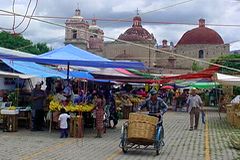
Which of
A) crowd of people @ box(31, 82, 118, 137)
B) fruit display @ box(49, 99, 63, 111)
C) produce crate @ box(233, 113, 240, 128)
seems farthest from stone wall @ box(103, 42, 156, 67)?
fruit display @ box(49, 99, 63, 111)

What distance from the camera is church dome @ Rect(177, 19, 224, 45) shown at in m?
98.0

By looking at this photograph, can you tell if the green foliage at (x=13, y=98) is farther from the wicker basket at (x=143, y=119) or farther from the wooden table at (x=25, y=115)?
the wicker basket at (x=143, y=119)

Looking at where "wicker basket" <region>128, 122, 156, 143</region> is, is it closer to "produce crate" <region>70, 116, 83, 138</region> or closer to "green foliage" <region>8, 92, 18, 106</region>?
"produce crate" <region>70, 116, 83, 138</region>

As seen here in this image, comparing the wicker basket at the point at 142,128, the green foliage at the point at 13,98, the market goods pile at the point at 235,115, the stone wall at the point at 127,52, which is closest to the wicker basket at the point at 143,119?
the wicker basket at the point at 142,128

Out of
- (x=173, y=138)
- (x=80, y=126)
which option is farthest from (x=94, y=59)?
(x=173, y=138)

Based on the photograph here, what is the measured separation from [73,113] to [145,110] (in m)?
3.53

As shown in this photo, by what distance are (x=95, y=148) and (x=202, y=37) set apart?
89969 millimetres

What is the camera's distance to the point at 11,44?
2729 inches

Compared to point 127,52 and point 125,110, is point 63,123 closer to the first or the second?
point 125,110

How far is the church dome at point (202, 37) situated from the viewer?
98000 millimetres

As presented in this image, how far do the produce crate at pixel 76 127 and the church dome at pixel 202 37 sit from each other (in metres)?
83.9

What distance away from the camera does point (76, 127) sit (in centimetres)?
1466

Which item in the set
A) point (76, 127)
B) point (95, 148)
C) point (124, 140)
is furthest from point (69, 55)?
point (124, 140)

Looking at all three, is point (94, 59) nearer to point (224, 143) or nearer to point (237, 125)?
point (224, 143)
